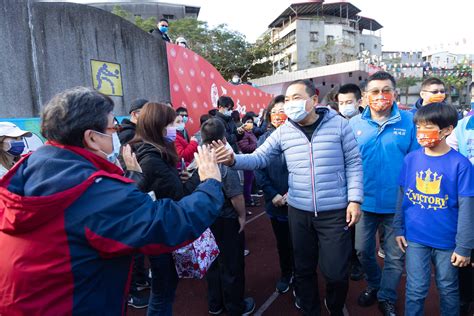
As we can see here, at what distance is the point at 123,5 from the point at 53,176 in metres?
43.7

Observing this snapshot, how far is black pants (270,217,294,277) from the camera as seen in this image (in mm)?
3293

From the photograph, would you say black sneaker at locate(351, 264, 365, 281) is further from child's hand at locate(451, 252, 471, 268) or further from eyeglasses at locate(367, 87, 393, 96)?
eyeglasses at locate(367, 87, 393, 96)

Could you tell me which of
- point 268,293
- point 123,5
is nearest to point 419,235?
→ point 268,293

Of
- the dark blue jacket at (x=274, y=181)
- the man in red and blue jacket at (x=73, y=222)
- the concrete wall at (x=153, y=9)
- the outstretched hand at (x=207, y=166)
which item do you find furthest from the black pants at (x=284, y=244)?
the concrete wall at (x=153, y=9)

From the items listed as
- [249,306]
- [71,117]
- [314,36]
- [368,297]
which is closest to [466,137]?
[368,297]

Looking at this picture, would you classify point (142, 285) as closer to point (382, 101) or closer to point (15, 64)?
point (382, 101)

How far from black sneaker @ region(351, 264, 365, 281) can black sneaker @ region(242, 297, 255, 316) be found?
120cm

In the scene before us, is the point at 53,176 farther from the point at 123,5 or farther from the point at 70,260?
the point at 123,5

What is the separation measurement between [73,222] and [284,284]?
105 inches

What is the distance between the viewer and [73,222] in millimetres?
1142

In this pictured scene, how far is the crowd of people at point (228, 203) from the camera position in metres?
1.16

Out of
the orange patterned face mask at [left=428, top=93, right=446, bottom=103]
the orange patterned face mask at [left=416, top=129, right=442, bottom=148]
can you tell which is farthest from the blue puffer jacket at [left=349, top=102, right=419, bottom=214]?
the orange patterned face mask at [left=428, top=93, right=446, bottom=103]

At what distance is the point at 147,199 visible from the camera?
1.28m

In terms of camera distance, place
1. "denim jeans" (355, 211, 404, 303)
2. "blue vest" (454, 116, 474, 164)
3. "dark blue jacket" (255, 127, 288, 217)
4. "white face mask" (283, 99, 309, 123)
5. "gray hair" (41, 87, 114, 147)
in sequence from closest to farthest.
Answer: "gray hair" (41, 87, 114, 147) < "white face mask" (283, 99, 309, 123) < "denim jeans" (355, 211, 404, 303) < "blue vest" (454, 116, 474, 164) < "dark blue jacket" (255, 127, 288, 217)
